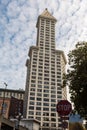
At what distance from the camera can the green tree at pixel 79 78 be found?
22.5 m

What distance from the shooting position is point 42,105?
142250mm

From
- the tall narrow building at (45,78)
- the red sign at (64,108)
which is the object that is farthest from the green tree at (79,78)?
the tall narrow building at (45,78)

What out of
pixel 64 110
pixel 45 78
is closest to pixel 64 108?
pixel 64 110

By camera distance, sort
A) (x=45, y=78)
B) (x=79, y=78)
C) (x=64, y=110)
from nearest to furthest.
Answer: (x=64, y=110) → (x=79, y=78) → (x=45, y=78)

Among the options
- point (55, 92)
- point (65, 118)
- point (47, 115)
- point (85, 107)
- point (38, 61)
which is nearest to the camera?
point (65, 118)

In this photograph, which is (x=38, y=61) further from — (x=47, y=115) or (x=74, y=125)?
(x=74, y=125)

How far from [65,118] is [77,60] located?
16.7m

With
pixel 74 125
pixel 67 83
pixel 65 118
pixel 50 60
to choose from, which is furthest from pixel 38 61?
pixel 65 118

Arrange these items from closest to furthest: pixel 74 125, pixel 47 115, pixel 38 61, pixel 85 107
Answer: pixel 85 107 < pixel 74 125 < pixel 47 115 < pixel 38 61

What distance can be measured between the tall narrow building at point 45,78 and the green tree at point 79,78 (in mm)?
112010

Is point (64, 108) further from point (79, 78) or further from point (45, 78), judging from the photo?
point (45, 78)

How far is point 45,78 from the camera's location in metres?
157

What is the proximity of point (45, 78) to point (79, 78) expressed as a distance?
133998mm

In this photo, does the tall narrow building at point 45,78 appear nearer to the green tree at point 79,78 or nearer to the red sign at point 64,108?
the green tree at point 79,78
